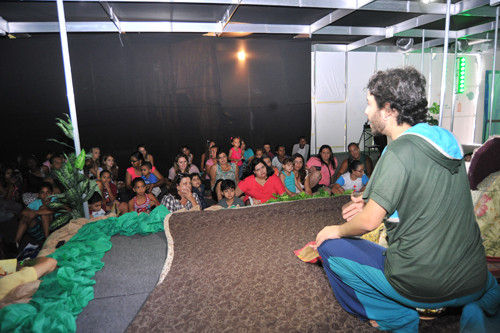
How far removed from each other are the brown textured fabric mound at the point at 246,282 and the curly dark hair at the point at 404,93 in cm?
101

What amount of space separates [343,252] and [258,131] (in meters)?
5.72

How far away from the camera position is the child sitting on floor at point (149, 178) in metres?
5.04

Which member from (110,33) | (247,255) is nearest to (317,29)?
(110,33)

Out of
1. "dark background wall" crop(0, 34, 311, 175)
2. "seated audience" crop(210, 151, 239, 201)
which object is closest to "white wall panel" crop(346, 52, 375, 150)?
"dark background wall" crop(0, 34, 311, 175)

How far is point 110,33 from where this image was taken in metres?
6.08

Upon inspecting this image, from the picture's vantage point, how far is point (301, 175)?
15.1ft

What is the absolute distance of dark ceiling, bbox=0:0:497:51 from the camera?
495 cm

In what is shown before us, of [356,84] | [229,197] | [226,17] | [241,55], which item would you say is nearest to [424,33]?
[356,84]

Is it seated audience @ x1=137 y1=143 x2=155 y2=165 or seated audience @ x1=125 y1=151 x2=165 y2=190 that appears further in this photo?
seated audience @ x1=137 y1=143 x2=155 y2=165

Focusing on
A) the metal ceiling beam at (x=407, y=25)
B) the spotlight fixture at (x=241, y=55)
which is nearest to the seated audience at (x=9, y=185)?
the spotlight fixture at (x=241, y=55)

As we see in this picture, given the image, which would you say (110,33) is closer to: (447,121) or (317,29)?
(317,29)

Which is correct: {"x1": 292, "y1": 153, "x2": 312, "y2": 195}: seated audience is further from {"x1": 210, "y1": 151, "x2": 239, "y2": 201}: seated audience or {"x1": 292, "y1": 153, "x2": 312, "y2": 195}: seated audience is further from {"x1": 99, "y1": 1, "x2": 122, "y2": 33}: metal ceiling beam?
{"x1": 99, "y1": 1, "x2": 122, "y2": 33}: metal ceiling beam

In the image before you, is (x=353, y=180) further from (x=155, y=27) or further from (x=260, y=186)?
(x=155, y=27)

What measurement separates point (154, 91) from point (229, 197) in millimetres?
3488
